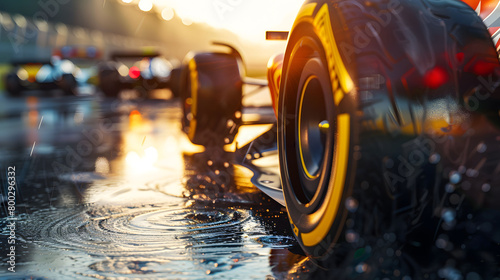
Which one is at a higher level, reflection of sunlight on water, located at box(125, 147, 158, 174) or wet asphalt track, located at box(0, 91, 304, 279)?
Answer: wet asphalt track, located at box(0, 91, 304, 279)

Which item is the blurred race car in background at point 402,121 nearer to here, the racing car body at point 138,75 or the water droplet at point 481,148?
the water droplet at point 481,148

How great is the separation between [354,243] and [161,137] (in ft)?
22.3

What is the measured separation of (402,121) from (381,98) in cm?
10

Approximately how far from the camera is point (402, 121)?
2.15 m

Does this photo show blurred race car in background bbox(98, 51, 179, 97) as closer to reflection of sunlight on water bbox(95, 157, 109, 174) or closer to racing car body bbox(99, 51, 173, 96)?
racing car body bbox(99, 51, 173, 96)

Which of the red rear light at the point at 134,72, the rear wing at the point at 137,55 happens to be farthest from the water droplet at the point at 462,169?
the red rear light at the point at 134,72

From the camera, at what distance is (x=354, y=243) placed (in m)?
2.18

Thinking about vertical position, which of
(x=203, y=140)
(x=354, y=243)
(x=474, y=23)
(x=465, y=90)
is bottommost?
(x=203, y=140)

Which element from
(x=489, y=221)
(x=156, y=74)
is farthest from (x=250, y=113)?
(x=489, y=221)

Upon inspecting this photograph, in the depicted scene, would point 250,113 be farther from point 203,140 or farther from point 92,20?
point 92,20

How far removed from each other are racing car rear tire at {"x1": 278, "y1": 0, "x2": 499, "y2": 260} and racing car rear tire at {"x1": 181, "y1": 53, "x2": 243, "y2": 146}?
371cm

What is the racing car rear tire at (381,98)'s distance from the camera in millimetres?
2127

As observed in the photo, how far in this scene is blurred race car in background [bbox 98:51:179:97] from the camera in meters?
19.4

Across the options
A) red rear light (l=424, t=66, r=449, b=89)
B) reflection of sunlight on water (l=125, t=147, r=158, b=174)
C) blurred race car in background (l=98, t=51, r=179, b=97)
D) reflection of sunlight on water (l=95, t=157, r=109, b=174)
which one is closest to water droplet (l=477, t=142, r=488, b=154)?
red rear light (l=424, t=66, r=449, b=89)
